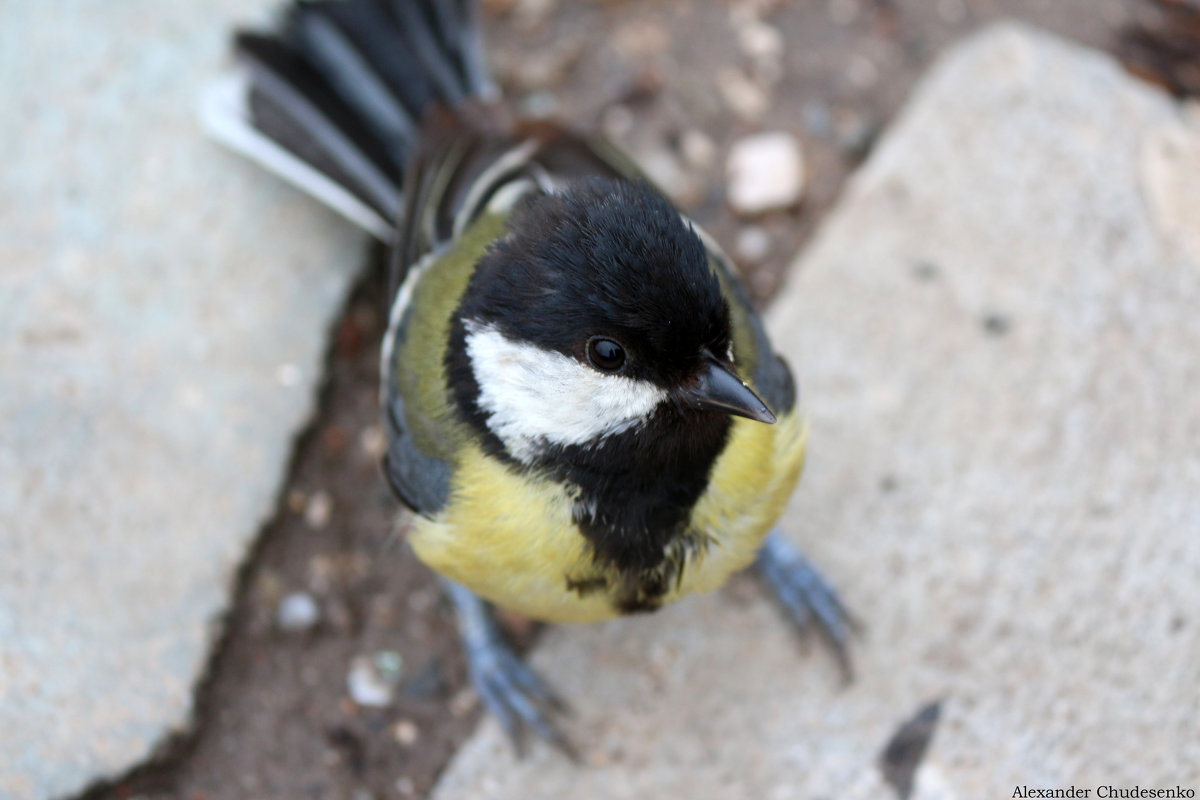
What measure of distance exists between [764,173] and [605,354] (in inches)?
79.5

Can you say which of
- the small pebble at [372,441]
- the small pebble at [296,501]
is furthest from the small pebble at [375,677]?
the small pebble at [372,441]

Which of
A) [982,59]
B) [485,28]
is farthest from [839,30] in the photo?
[485,28]

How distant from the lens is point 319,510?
10.8 feet

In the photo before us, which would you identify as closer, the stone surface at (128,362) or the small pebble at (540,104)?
the stone surface at (128,362)

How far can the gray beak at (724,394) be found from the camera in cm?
207

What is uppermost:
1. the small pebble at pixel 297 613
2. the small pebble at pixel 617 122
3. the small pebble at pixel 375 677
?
the small pebble at pixel 617 122

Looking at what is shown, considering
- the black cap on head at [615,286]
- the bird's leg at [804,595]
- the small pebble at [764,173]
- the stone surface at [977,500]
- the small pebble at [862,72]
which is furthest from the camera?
the small pebble at [862,72]

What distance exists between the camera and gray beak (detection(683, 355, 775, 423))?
81.6 inches

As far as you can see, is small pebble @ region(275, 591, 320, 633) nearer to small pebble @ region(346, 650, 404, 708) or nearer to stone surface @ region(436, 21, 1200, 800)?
small pebble @ region(346, 650, 404, 708)

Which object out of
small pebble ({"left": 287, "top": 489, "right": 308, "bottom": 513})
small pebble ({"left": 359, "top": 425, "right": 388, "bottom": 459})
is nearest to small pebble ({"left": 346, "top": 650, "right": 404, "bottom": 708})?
small pebble ({"left": 287, "top": 489, "right": 308, "bottom": 513})

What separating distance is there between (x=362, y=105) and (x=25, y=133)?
44.7 inches

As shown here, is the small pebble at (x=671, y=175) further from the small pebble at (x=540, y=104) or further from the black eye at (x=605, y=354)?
the black eye at (x=605, y=354)

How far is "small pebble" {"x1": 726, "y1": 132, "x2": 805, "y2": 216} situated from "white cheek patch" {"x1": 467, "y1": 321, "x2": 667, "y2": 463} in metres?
1.85

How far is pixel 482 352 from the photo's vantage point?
7.20ft
